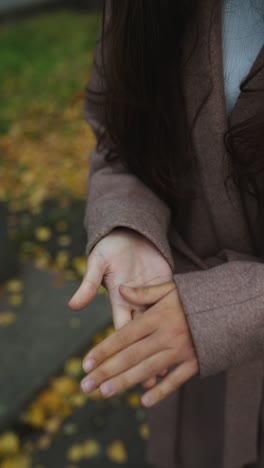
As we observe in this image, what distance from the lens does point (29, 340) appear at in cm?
292

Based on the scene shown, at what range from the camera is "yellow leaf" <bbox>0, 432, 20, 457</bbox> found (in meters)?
2.46

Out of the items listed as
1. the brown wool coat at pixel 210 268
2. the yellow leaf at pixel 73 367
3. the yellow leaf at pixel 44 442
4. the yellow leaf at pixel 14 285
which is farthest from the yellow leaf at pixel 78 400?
the brown wool coat at pixel 210 268

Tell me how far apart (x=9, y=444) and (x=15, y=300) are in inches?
36.5

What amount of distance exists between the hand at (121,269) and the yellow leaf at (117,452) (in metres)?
1.54

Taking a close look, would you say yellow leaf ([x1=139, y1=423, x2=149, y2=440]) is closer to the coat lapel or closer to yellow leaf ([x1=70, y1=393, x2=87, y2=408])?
yellow leaf ([x1=70, y1=393, x2=87, y2=408])

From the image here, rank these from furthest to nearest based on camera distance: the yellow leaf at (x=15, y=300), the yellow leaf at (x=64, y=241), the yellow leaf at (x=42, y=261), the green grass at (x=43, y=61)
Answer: the green grass at (x=43, y=61), the yellow leaf at (x=64, y=241), the yellow leaf at (x=42, y=261), the yellow leaf at (x=15, y=300)

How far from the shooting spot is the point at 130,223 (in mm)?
1201

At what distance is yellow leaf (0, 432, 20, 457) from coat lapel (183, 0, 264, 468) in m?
1.41

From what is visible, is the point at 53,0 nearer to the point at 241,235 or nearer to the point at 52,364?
the point at 52,364

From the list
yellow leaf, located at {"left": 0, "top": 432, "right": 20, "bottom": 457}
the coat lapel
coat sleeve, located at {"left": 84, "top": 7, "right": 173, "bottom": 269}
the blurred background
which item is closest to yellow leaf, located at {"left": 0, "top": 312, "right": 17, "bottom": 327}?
the blurred background

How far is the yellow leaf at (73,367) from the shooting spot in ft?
9.14

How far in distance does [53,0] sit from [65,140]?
7448mm

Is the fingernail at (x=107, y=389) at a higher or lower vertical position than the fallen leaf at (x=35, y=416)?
higher

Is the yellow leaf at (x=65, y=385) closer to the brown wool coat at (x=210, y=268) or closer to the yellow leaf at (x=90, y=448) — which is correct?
the yellow leaf at (x=90, y=448)
